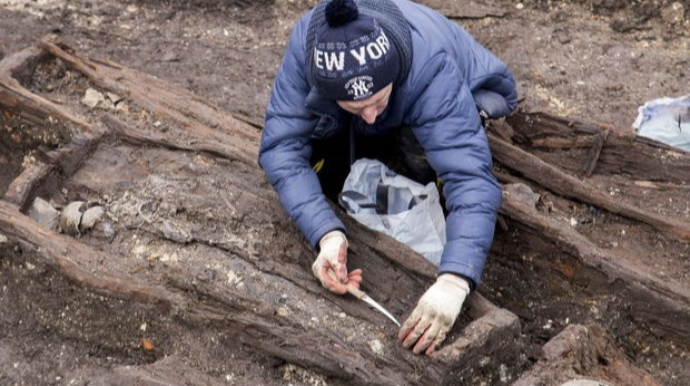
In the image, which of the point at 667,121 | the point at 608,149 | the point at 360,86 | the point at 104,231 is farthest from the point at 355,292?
the point at 667,121

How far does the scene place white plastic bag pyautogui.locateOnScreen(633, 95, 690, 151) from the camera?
5.23 metres

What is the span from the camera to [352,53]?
330 centimetres

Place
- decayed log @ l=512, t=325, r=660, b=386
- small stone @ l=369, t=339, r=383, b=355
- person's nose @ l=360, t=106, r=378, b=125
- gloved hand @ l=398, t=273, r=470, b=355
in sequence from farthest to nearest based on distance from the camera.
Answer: person's nose @ l=360, t=106, r=378, b=125, small stone @ l=369, t=339, r=383, b=355, gloved hand @ l=398, t=273, r=470, b=355, decayed log @ l=512, t=325, r=660, b=386

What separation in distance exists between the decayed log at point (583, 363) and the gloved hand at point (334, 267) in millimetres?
894

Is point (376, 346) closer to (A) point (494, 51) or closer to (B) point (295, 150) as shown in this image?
(B) point (295, 150)

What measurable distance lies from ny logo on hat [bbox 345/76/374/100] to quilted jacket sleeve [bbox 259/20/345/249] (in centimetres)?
43

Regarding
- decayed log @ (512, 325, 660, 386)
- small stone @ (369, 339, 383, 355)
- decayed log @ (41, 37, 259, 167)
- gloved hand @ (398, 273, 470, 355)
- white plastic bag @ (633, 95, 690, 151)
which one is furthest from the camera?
white plastic bag @ (633, 95, 690, 151)

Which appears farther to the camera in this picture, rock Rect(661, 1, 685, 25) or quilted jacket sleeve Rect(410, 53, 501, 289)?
rock Rect(661, 1, 685, 25)

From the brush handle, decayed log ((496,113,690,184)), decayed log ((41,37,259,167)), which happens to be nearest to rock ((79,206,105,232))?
decayed log ((41,37,259,167))

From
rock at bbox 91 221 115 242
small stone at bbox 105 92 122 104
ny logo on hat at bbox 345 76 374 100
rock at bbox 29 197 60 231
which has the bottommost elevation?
rock at bbox 91 221 115 242

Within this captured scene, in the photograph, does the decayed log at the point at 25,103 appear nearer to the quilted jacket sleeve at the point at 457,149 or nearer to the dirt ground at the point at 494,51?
the dirt ground at the point at 494,51

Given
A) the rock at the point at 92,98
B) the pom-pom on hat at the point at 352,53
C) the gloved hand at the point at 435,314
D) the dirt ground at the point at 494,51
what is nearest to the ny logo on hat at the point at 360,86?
the pom-pom on hat at the point at 352,53

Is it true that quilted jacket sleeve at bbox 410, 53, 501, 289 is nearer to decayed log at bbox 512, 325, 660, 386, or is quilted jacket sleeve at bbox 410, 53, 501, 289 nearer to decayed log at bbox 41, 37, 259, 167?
decayed log at bbox 512, 325, 660, 386

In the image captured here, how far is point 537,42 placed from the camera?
6.71 metres
